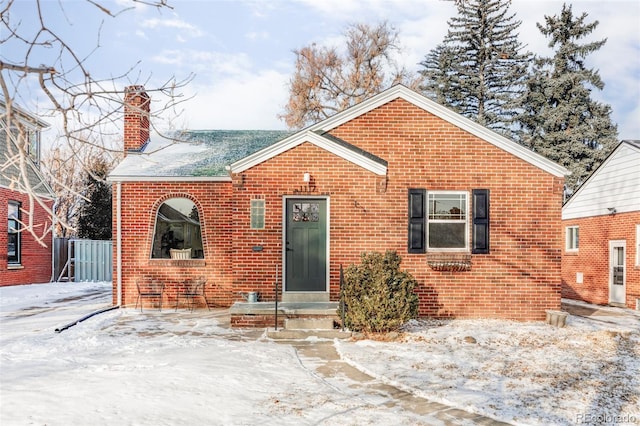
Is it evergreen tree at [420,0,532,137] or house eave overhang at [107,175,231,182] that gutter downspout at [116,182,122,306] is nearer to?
house eave overhang at [107,175,231,182]

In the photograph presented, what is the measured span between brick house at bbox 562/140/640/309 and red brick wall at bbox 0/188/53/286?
18558 mm

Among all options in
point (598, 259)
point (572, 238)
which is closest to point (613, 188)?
point (598, 259)

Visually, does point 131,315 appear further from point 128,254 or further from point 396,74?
point 396,74

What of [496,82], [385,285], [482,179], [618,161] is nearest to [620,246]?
[618,161]

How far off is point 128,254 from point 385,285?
265 inches

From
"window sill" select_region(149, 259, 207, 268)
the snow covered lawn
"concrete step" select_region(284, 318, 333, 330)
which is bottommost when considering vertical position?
the snow covered lawn

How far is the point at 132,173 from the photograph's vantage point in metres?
12.1

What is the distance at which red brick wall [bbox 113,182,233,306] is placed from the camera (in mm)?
11945

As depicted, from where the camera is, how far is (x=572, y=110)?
26891mm

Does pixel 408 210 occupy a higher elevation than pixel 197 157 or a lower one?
lower

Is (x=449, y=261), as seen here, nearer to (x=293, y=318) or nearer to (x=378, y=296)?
(x=378, y=296)

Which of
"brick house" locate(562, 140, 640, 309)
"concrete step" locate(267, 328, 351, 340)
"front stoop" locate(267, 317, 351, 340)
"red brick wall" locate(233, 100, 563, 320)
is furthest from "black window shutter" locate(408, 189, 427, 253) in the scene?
"brick house" locate(562, 140, 640, 309)

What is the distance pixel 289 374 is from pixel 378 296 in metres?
2.63

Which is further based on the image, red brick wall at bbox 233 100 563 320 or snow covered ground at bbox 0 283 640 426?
red brick wall at bbox 233 100 563 320
